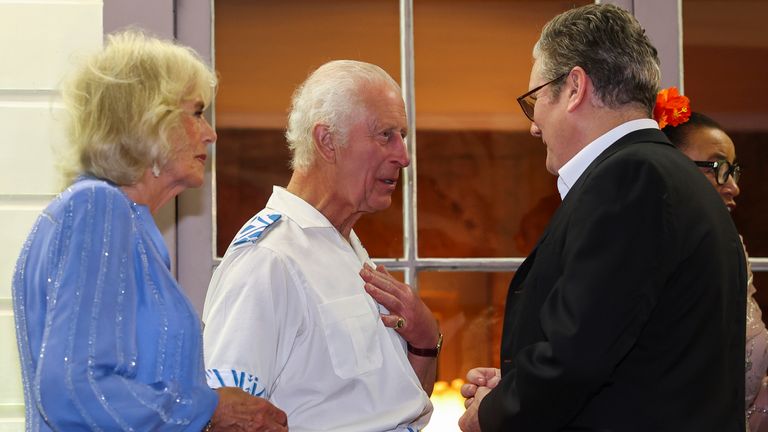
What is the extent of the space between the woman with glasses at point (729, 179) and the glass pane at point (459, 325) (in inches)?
27.6

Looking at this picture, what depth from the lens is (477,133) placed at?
3025 mm

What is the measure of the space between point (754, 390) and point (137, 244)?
1.80m

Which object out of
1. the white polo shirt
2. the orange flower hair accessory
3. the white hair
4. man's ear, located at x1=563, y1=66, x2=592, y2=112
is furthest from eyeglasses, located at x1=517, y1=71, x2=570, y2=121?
the orange flower hair accessory

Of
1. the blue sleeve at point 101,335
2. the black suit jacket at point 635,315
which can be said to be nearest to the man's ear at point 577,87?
the black suit jacket at point 635,315

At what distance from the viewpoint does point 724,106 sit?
307 centimetres

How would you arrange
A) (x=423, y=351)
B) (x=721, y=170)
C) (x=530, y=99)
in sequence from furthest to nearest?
(x=721, y=170) → (x=423, y=351) → (x=530, y=99)

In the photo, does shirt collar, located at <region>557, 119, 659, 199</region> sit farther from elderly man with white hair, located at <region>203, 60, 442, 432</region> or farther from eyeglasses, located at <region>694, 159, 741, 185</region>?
eyeglasses, located at <region>694, 159, 741, 185</region>

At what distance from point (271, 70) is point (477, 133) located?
2.15 ft

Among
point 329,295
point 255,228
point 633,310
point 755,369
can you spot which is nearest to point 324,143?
point 255,228

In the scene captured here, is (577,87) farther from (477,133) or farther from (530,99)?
(477,133)

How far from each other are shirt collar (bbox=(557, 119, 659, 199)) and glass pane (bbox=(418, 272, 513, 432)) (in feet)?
3.33

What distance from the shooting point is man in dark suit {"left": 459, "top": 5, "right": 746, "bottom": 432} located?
1700mm

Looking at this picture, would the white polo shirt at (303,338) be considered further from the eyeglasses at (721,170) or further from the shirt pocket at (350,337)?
the eyeglasses at (721,170)

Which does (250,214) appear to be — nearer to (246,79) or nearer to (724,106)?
(246,79)
